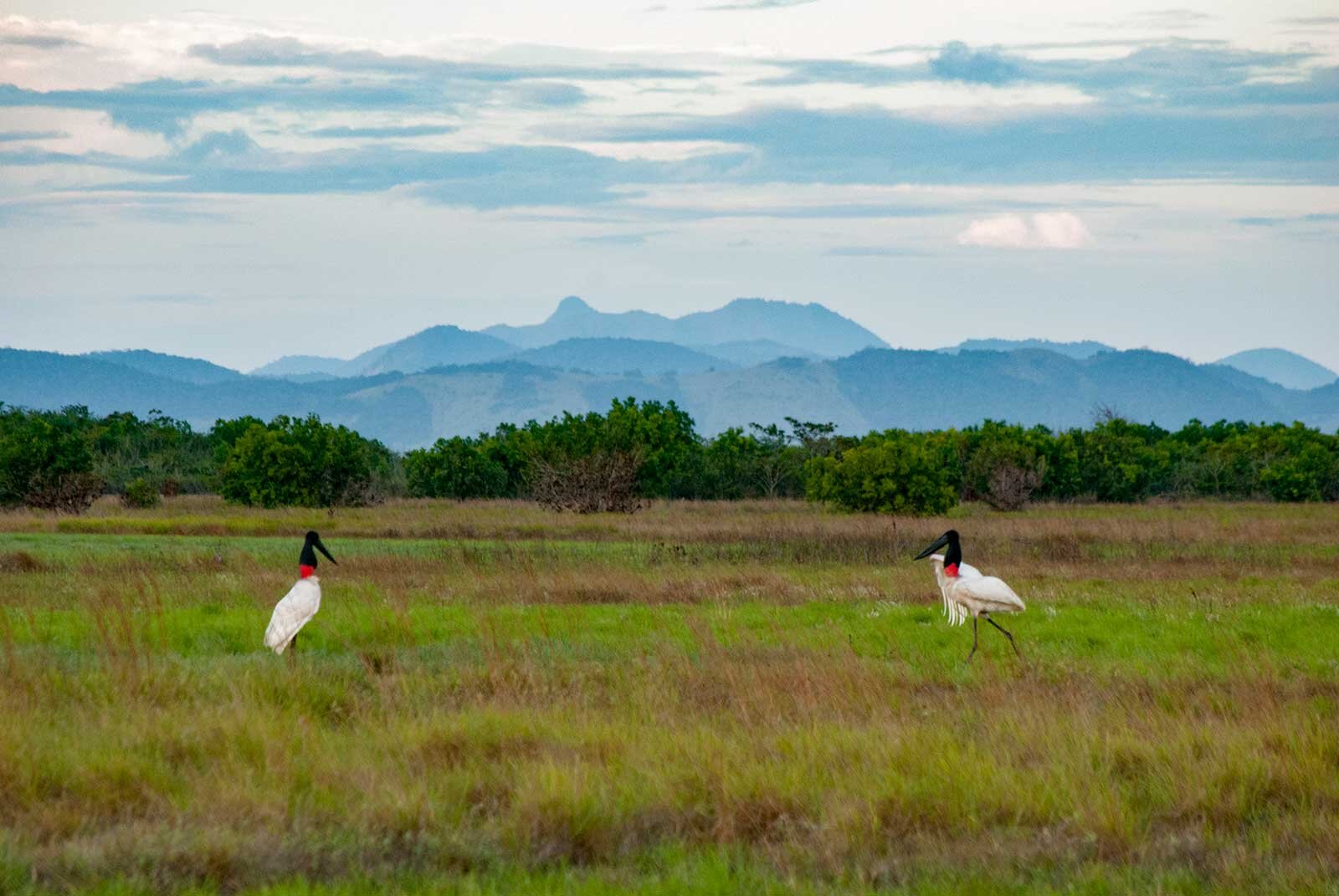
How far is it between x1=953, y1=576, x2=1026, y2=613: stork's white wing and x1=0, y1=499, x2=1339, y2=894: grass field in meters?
0.57

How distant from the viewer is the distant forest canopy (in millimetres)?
48094

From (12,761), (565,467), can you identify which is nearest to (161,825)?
(12,761)

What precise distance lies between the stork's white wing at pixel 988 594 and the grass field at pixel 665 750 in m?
0.57

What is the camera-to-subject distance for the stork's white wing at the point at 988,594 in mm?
14828

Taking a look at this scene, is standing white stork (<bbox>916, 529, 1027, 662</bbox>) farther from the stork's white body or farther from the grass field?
the grass field

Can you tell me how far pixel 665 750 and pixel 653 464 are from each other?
44.0 meters

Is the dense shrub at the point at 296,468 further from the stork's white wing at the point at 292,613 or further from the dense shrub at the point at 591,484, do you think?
the stork's white wing at the point at 292,613

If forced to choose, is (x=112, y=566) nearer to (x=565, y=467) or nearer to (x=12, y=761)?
(x=12, y=761)

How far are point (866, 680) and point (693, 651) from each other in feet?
11.3

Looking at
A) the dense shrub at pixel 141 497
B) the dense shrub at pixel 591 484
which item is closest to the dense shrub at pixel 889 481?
the dense shrub at pixel 591 484

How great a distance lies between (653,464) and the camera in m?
53.5

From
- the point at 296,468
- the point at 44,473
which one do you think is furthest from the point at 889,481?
the point at 44,473

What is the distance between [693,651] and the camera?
1523 centimetres

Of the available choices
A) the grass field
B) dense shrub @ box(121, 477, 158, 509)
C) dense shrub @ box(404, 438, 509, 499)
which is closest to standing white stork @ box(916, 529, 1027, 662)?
the grass field
